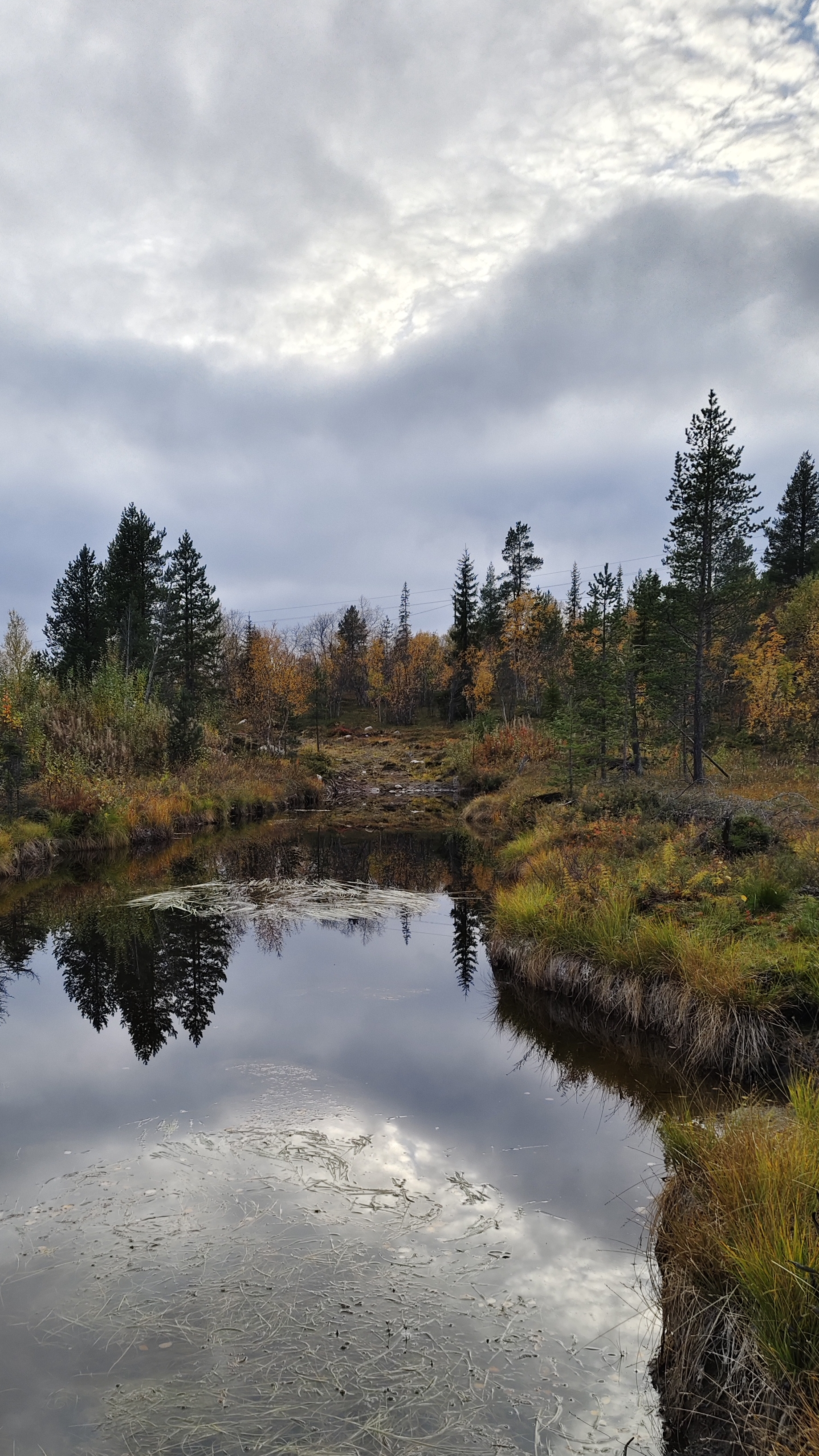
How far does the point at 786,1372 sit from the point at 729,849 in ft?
31.9

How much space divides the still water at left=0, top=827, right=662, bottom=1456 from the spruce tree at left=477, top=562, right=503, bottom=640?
54.7m

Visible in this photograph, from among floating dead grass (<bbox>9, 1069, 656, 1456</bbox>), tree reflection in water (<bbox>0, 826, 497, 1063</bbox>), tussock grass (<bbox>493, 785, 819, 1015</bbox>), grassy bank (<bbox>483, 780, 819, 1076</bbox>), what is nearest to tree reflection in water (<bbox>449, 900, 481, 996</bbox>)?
tree reflection in water (<bbox>0, 826, 497, 1063</bbox>)

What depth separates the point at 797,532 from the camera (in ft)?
183

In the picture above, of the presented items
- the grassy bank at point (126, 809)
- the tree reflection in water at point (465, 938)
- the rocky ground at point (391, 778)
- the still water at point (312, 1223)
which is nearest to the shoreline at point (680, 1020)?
the still water at point (312, 1223)

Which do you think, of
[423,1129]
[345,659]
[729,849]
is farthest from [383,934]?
[345,659]

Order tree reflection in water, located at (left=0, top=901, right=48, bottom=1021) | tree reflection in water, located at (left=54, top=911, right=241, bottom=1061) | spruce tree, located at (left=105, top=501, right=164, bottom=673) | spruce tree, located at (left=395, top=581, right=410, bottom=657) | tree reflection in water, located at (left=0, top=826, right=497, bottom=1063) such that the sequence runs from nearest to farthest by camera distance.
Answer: tree reflection in water, located at (left=54, top=911, right=241, bottom=1061) → tree reflection in water, located at (left=0, top=826, right=497, bottom=1063) → tree reflection in water, located at (left=0, top=901, right=48, bottom=1021) → spruce tree, located at (left=105, top=501, right=164, bottom=673) → spruce tree, located at (left=395, top=581, right=410, bottom=657)

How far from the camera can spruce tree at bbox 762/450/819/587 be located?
5294cm

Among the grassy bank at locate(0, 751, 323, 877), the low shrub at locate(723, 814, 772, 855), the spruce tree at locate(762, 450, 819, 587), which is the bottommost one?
the grassy bank at locate(0, 751, 323, 877)

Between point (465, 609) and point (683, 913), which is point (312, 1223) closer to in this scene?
point (683, 913)

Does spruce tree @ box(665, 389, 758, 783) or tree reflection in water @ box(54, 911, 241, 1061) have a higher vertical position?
spruce tree @ box(665, 389, 758, 783)

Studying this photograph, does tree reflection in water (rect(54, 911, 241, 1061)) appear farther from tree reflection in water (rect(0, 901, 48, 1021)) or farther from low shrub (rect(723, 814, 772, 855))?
low shrub (rect(723, 814, 772, 855))

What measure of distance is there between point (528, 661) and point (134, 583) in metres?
34.0

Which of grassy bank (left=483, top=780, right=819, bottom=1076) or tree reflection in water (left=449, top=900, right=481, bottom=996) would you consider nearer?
grassy bank (left=483, top=780, right=819, bottom=1076)

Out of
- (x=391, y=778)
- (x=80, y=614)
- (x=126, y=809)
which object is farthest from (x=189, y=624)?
(x=126, y=809)
